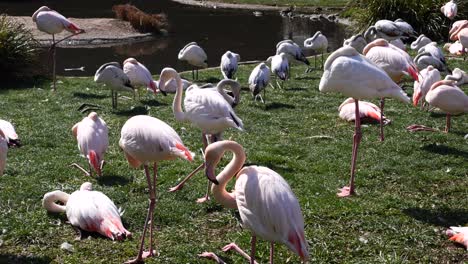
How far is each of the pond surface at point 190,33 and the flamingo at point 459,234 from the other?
423 inches

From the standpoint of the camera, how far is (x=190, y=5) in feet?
98.8

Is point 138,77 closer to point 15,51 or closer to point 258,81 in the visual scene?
point 258,81

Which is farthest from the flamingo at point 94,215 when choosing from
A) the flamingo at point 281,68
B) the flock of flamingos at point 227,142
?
the flamingo at point 281,68

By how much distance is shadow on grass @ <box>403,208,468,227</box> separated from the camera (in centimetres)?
531

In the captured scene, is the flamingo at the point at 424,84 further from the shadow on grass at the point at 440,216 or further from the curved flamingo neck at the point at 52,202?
the curved flamingo neck at the point at 52,202

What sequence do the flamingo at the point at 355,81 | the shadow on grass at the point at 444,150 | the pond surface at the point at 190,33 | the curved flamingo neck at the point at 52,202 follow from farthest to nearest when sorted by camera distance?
the pond surface at the point at 190,33, the shadow on grass at the point at 444,150, the flamingo at the point at 355,81, the curved flamingo neck at the point at 52,202

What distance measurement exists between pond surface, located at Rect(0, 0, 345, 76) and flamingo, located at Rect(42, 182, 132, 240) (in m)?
9.52

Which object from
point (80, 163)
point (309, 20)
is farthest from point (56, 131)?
point (309, 20)

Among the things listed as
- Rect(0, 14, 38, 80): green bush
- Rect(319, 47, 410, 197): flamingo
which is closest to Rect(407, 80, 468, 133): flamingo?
Rect(319, 47, 410, 197): flamingo

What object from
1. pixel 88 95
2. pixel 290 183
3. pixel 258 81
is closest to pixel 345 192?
pixel 290 183

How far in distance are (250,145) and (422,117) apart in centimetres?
277

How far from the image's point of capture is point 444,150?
7.21 m

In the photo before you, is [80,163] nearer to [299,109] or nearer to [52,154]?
[52,154]

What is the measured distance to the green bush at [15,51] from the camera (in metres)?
11.4
